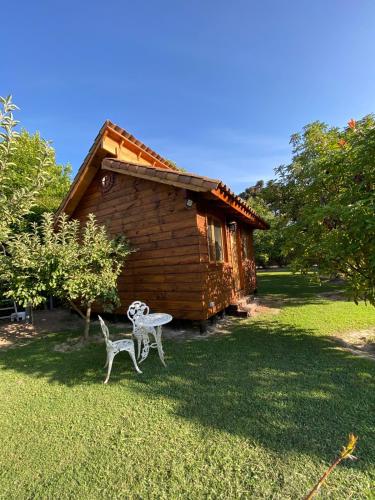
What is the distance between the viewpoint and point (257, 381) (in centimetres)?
376

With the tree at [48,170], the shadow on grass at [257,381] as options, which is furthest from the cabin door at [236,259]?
the tree at [48,170]

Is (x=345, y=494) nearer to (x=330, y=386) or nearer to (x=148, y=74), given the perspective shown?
(x=330, y=386)

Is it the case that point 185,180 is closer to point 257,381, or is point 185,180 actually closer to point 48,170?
point 257,381

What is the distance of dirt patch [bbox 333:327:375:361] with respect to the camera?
4648 mm

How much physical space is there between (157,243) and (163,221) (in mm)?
626

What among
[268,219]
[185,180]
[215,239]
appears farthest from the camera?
[268,219]

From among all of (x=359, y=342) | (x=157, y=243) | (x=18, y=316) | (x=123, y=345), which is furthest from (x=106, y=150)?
(x=359, y=342)

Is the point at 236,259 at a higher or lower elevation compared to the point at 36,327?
higher

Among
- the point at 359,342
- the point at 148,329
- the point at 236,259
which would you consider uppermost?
the point at 236,259

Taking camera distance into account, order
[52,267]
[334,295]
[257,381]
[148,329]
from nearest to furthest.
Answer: [257,381], [148,329], [52,267], [334,295]

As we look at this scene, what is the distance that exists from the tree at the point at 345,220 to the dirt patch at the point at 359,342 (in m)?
0.95

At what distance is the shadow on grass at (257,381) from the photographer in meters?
2.71

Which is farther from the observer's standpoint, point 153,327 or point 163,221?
point 163,221

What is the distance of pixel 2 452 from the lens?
276 cm
